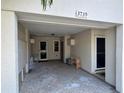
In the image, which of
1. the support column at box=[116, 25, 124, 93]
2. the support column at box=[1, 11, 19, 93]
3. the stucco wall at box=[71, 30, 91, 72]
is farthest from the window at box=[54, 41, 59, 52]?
the support column at box=[1, 11, 19, 93]

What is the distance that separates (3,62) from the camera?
2.47 m

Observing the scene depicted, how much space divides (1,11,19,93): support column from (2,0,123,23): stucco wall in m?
0.26

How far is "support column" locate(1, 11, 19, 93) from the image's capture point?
97.7 inches

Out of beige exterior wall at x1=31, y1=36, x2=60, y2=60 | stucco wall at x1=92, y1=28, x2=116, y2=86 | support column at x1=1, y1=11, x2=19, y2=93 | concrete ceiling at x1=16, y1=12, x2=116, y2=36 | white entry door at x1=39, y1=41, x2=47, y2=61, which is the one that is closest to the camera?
support column at x1=1, y1=11, x2=19, y2=93

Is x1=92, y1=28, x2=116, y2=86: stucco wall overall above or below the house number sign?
below

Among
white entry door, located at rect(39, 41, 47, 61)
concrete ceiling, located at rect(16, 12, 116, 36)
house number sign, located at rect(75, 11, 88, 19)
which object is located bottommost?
white entry door, located at rect(39, 41, 47, 61)

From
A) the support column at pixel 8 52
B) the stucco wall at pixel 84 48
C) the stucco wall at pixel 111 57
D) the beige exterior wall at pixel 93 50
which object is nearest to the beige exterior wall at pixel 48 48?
the beige exterior wall at pixel 93 50

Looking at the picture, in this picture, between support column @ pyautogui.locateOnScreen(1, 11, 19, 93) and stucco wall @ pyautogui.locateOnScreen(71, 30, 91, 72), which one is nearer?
support column @ pyautogui.locateOnScreen(1, 11, 19, 93)

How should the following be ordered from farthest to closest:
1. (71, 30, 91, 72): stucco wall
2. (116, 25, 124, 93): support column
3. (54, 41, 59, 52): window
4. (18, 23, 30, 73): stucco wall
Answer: (54, 41, 59, 52): window, (71, 30, 91, 72): stucco wall, (18, 23, 30, 73): stucco wall, (116, 25, 124, 93): support column

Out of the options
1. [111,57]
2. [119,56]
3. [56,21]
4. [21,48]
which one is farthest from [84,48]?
[21,48]

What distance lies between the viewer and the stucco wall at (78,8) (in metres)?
2.56

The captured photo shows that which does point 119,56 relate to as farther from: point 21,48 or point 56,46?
point 56,46

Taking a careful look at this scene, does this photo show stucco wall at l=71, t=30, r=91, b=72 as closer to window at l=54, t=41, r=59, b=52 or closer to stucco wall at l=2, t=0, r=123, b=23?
stucco wall at l=2, t=0, r=123, b=23

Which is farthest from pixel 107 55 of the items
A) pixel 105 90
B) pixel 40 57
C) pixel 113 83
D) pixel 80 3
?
pixel 40 57
